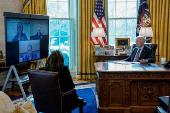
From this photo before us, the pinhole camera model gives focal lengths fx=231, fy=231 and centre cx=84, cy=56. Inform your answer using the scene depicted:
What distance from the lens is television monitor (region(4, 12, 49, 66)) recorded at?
3.88 m

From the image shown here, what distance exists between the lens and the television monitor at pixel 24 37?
12.7ft

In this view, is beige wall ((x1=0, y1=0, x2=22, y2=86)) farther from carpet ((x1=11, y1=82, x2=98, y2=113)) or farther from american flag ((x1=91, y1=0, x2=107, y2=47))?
american flag ((x1=91, y1=0, x2=107, y2=47))

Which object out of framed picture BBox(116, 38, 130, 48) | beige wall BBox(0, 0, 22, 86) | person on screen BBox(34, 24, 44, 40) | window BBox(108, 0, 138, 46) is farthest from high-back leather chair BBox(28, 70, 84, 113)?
window BBox(108, 0, 138, 46)

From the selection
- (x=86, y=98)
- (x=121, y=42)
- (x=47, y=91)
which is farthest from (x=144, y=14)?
(x=47, y=91)

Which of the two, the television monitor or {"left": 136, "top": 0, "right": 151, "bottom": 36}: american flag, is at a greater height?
{"left": 136, "top": 0, "right": 151, "bottom": 36}: american flag

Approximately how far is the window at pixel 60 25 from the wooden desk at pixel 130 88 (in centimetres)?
328

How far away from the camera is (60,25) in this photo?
6.74 m

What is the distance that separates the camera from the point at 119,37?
22.4 ft

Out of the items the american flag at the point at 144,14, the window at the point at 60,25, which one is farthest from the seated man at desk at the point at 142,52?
the window at the point at 60,25

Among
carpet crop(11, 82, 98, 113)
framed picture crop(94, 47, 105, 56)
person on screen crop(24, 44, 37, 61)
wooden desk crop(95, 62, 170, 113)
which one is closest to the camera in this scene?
wooden desk crop(95, 62, 170, 113)

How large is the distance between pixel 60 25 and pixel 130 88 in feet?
12.0

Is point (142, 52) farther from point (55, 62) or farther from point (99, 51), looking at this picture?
point (55, 62)

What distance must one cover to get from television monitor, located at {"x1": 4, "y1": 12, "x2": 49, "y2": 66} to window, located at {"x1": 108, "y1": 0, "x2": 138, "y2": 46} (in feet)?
8.01

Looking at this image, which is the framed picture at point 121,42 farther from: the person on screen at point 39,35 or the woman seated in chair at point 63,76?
the woman seated in chair at point 63,76
